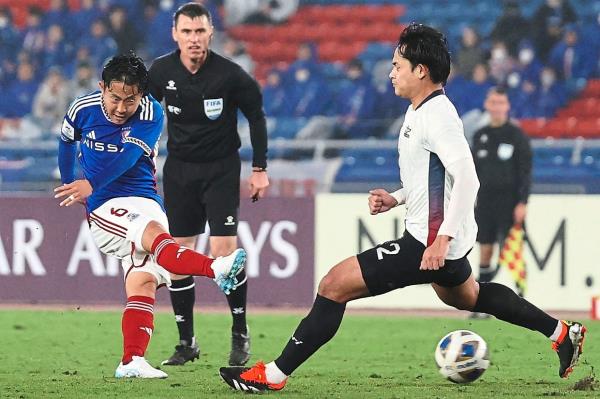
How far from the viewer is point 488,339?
946cm

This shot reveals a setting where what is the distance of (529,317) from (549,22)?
11471 mm

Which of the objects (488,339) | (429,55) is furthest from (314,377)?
(488,339)

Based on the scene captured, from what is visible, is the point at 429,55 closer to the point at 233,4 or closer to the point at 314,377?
the point at 314,377

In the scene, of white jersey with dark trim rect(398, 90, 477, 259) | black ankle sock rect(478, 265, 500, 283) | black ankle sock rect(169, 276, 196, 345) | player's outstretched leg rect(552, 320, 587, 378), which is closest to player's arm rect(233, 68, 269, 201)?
black ankle sock rect(169, 276, 196, 345)

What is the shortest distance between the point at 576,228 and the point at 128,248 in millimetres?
6331

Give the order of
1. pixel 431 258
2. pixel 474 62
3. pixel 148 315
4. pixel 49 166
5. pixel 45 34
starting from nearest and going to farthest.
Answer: pixel 431 258 < pixel 148 315 < pixel 49 166 < pixel 474 62 < pixel 45 34

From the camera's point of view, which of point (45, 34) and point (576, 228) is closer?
point (576, 228)

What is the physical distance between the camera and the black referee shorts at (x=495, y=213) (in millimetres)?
11711

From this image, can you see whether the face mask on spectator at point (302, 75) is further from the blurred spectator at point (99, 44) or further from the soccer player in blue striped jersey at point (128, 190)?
the soccer player in blue striped jersey at point (128, 190)

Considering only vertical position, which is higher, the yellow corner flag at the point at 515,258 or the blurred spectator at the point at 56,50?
the blurred spectator at the point at 56,50

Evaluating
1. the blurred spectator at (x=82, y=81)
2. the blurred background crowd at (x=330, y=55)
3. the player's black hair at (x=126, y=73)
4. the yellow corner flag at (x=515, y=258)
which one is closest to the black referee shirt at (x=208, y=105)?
the player's black hair at (x=126, y=73)

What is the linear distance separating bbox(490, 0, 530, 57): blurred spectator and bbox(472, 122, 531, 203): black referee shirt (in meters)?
5.44

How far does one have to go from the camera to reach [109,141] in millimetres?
6703

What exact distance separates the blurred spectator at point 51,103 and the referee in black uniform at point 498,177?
22.9 feet
